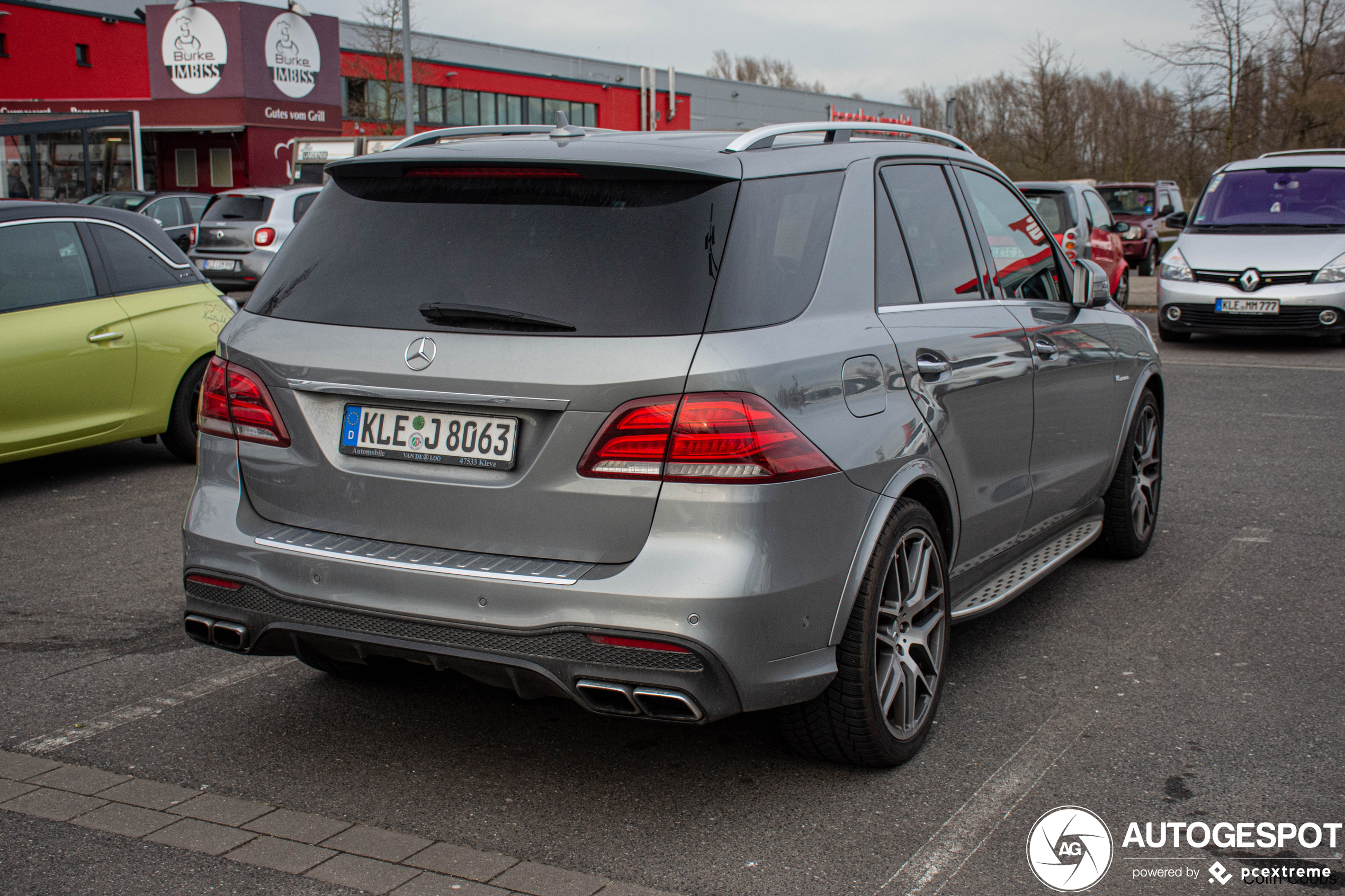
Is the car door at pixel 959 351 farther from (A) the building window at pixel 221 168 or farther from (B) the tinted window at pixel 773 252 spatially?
(A) the building window at pixel 221 168

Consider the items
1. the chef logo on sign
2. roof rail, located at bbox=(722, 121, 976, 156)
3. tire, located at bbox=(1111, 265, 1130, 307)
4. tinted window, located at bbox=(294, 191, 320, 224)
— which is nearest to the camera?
roof rail, located at bbox=(722, 121, 976, 156)

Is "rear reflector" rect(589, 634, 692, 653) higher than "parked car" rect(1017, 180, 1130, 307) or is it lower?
lower

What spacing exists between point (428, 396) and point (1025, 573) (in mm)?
2437

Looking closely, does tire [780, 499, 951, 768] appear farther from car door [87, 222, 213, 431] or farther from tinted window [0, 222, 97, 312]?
tinted window [0, 222, 97, 312]

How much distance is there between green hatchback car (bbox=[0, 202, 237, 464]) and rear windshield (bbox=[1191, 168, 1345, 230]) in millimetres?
11420

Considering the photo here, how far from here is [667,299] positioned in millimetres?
3113

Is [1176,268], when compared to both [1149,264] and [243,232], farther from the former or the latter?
[1149,264]

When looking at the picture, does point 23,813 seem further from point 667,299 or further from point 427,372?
point 667,299

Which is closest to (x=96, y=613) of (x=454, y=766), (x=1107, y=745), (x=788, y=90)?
(x=454, y=766)

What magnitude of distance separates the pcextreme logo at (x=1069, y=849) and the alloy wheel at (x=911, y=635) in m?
0.49

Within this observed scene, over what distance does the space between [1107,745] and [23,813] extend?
2986 millimetres

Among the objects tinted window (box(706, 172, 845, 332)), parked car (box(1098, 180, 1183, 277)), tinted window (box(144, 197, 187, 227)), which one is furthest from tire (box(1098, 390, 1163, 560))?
tinted window (box(144, 197, 187, 227))

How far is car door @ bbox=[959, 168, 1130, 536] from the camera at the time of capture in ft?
15.2

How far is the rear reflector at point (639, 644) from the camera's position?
2994mm
